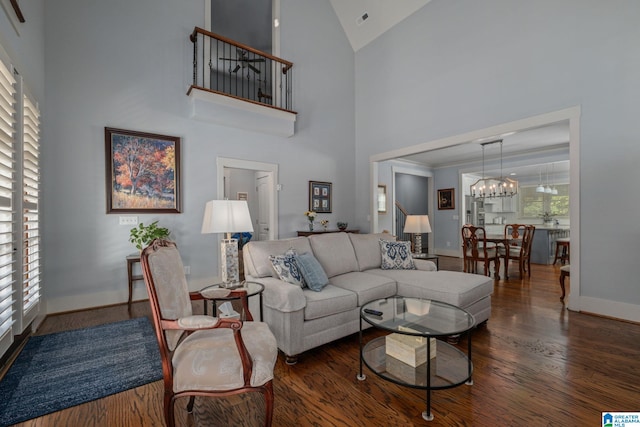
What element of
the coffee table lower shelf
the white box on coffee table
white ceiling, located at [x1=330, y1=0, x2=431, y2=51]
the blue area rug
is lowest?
the blue area rug

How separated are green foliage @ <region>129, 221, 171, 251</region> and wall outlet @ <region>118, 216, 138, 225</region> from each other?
0.10 meters

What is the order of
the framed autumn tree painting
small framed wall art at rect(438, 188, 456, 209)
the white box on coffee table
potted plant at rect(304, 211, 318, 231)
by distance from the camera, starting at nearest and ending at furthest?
the white box on coffee table, the framed autumn tree painting, potted plant at rect(304, 211, 318, 231), small framed wall art at rect(438, 188, 456, 209)

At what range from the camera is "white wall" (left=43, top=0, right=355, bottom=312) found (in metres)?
3.51

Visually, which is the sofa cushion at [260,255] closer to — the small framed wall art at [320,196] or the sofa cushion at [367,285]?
the sofa cushion at [367,285]

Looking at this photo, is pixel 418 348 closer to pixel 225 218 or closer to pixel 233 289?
pixel 233 289

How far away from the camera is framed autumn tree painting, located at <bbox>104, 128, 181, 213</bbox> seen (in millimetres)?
3805

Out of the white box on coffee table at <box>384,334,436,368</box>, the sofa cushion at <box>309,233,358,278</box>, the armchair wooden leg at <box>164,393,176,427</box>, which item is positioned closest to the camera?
the armchair wooden leg at <box>164,393,176,427</box>

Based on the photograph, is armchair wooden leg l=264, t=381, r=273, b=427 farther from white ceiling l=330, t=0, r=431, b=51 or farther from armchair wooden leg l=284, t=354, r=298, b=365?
white ceiling l=330, t=0, r=431, b=51

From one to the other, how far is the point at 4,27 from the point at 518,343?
15.4 ft

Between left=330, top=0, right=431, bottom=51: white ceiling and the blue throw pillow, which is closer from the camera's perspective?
the blue throw pillow

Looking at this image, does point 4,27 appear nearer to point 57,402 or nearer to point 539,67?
point 57,402

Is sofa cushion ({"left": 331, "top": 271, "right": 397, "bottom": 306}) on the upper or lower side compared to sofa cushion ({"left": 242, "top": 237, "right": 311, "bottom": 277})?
lower

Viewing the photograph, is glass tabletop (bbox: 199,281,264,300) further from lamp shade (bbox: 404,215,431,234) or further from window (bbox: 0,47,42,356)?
lamp shade (bbox: 404,215,431,234)

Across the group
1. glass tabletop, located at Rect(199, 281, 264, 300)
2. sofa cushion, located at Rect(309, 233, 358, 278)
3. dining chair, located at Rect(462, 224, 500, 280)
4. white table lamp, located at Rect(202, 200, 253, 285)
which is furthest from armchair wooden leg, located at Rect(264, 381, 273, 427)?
dining chair, located at Rect(462, 224, 500, 280)
